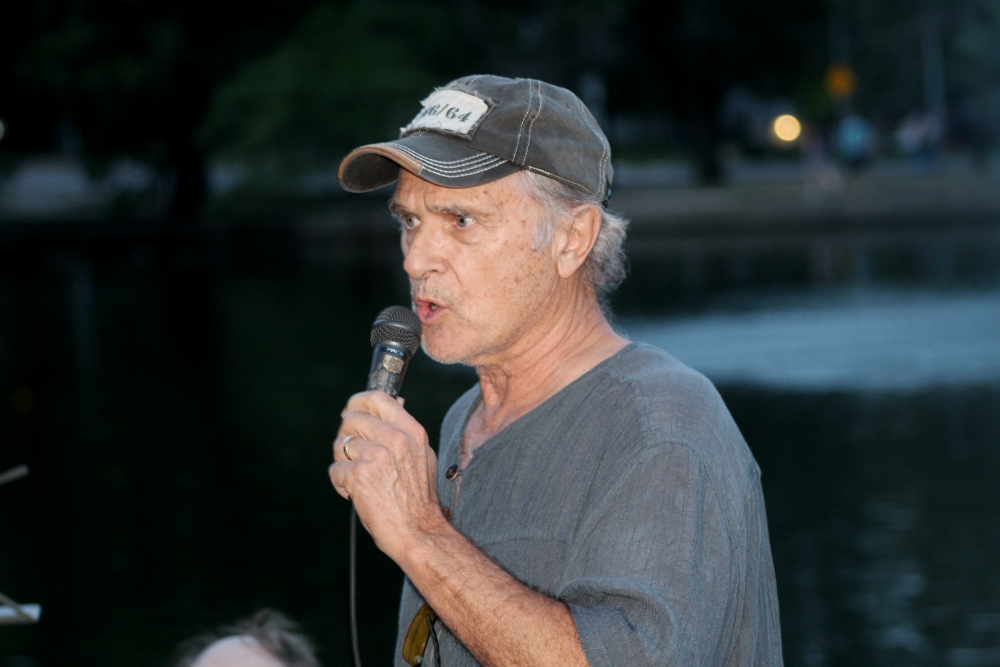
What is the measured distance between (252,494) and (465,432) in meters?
6.11

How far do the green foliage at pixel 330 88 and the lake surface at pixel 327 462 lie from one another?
8632 mm

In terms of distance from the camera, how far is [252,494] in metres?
8.19

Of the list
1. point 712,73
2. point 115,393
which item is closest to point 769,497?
point 115,393

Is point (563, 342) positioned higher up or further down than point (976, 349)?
higher up

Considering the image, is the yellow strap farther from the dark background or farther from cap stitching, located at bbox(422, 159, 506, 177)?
the dark background

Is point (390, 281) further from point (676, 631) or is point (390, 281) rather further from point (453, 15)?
point (676, 631)

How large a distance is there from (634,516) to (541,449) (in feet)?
0.85

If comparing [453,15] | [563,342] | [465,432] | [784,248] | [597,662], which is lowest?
[784,248]

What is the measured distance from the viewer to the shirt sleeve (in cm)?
170

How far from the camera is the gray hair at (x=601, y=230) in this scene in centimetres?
204

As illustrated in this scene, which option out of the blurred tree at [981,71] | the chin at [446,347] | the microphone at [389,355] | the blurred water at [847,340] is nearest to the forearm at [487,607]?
the microphone at [389,355]

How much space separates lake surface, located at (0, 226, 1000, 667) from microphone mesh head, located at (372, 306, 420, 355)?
1.05 meters

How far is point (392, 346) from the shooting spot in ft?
6.75

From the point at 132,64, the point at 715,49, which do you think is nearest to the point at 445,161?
the point at 132,64
